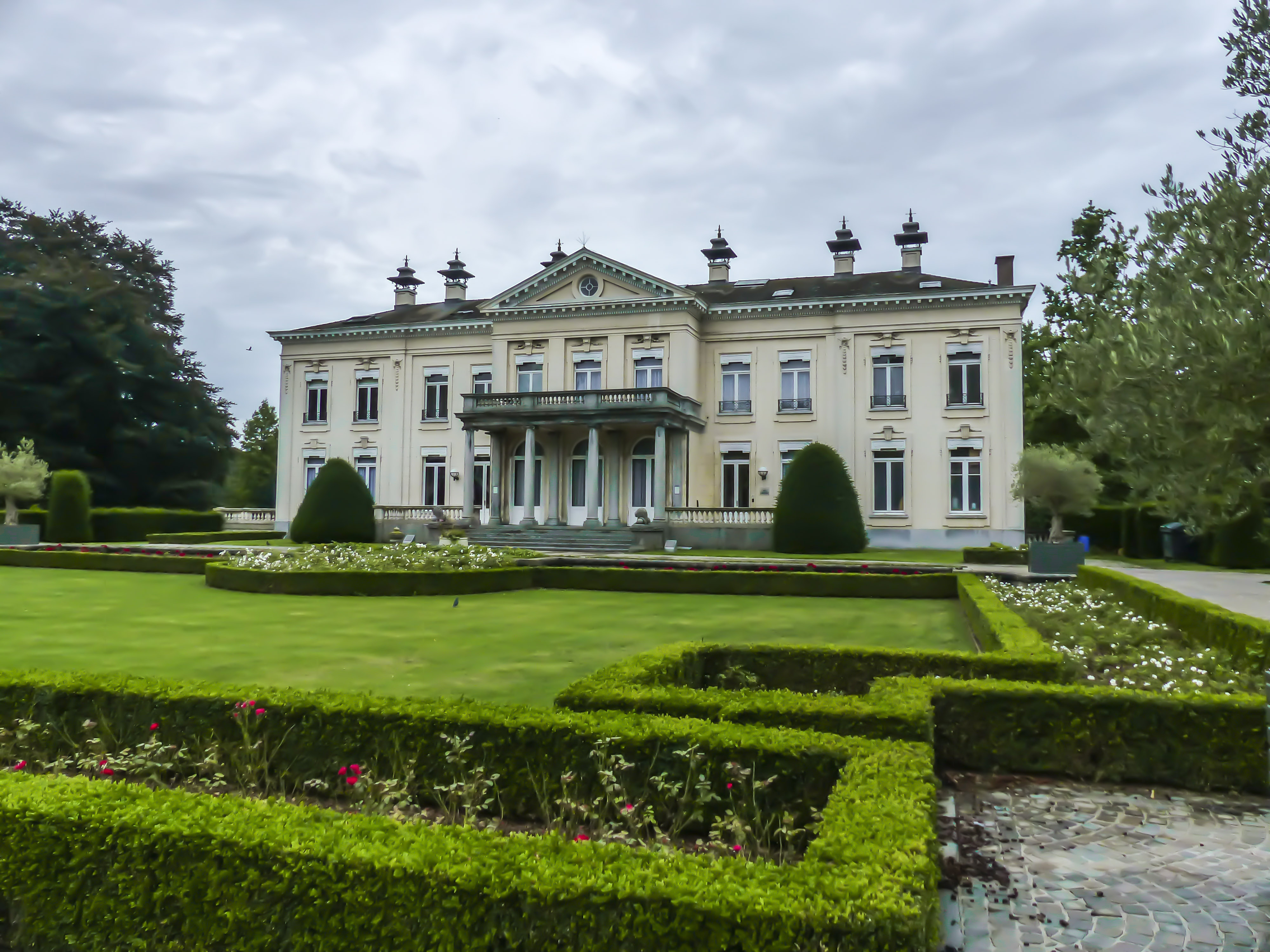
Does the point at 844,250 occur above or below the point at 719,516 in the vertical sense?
above

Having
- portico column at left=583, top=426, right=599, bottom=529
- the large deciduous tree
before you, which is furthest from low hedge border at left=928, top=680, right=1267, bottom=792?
Answer: portico column at left=583, top=426, right=599, bottom=529

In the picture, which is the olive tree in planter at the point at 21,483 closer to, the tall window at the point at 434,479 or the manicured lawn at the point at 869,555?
the tall window at the point at 434,479

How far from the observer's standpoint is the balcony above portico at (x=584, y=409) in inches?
1181

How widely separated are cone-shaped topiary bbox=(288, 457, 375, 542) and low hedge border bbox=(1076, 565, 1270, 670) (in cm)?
2366

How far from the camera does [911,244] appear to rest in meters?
35.7

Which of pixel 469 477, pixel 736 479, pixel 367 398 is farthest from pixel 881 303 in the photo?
pixel 367 398

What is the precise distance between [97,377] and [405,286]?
16.3 m

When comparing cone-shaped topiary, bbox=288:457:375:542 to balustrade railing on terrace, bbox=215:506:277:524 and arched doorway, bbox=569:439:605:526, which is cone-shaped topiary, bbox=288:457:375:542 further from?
balustrade railing on terrace, bbox=215:506:277:524

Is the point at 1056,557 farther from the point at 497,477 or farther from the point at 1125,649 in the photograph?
the point at 497,477

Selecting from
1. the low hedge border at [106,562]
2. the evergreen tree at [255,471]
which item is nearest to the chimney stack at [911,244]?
the low hedge border at [106,562]

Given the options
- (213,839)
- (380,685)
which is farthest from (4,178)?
(213,839)

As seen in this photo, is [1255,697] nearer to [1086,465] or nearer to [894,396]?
[1086,465]

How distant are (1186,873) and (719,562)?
16316 mm

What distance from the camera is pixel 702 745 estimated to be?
14.9 feet
